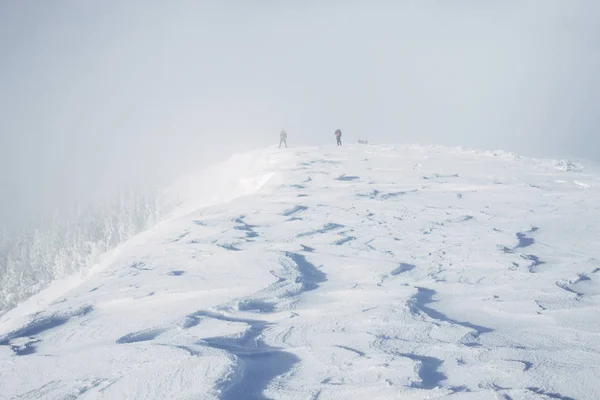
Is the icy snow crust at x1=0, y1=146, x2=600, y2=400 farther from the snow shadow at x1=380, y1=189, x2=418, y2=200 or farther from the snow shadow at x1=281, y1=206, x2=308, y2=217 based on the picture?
the snow shadow at x1=380, y1=189, x2=418, y2=200

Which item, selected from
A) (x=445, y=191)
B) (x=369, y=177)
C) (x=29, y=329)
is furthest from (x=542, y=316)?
(x=369, y=177)

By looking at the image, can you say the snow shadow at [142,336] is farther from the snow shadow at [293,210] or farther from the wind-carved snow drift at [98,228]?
the wind-carved snow drift at [98,228]

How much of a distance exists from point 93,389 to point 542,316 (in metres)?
6.15

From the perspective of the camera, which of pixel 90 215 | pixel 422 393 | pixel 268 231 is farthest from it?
pixel 90 215

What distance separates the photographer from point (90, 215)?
105625 millimetres

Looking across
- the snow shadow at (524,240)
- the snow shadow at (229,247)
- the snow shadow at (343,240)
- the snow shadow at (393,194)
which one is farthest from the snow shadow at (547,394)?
the snow shadow at (393,194)

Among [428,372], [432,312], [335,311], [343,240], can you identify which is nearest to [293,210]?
[343,240]

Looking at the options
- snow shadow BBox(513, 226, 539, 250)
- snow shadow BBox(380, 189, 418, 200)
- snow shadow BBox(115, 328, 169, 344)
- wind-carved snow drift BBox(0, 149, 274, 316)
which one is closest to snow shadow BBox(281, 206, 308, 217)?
snow shadow BBox(380, 189, 418, 200)

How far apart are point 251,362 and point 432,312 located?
10.5ft

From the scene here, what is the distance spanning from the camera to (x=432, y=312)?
769 centimetres

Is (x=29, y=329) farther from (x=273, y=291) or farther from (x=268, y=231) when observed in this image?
(x=268, y=231)

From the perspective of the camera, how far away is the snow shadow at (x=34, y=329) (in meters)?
6.66

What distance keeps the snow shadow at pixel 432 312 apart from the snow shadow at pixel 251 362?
2.33 metres

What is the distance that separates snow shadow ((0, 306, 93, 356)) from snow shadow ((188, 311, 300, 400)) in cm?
249
